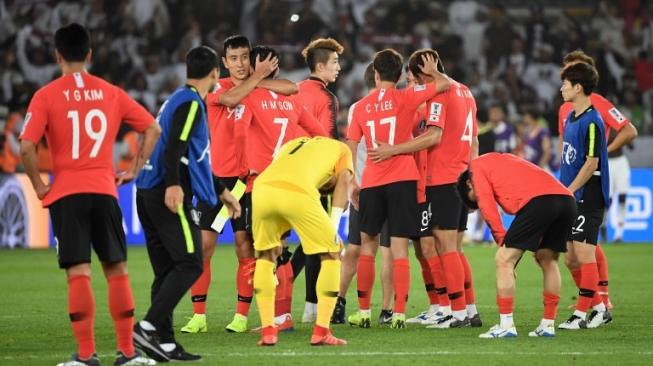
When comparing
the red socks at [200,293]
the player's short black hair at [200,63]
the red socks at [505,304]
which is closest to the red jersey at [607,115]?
the red socks at [505,304]

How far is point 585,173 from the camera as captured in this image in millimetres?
10789

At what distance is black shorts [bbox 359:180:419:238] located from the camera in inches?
418

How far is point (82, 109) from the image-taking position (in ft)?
25.8

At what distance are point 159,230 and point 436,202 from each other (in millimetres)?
3353

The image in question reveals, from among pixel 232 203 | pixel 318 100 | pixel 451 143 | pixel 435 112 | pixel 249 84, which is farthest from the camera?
pixel 318 100

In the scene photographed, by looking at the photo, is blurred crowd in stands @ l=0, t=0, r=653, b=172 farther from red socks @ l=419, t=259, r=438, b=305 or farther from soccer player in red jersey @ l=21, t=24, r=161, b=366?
soccer player in red jersey @ l=21, t=24, r=161, b=366

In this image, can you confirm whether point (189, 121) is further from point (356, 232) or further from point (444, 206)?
point (356, 232)

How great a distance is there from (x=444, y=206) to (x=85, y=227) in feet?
13.4

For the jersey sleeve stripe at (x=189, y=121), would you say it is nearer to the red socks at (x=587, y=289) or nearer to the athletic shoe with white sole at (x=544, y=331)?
the athletic shoe with white sole at (x=544, y=331)

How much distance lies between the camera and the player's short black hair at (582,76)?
35.5ft

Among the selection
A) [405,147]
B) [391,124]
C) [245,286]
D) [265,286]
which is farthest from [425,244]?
[265,286]

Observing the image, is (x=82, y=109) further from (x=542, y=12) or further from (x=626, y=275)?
(x=542, y=12)

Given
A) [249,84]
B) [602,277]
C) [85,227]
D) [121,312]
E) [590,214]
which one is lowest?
[602,277]

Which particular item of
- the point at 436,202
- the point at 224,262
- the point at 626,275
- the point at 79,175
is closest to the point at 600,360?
the point at 436,202
